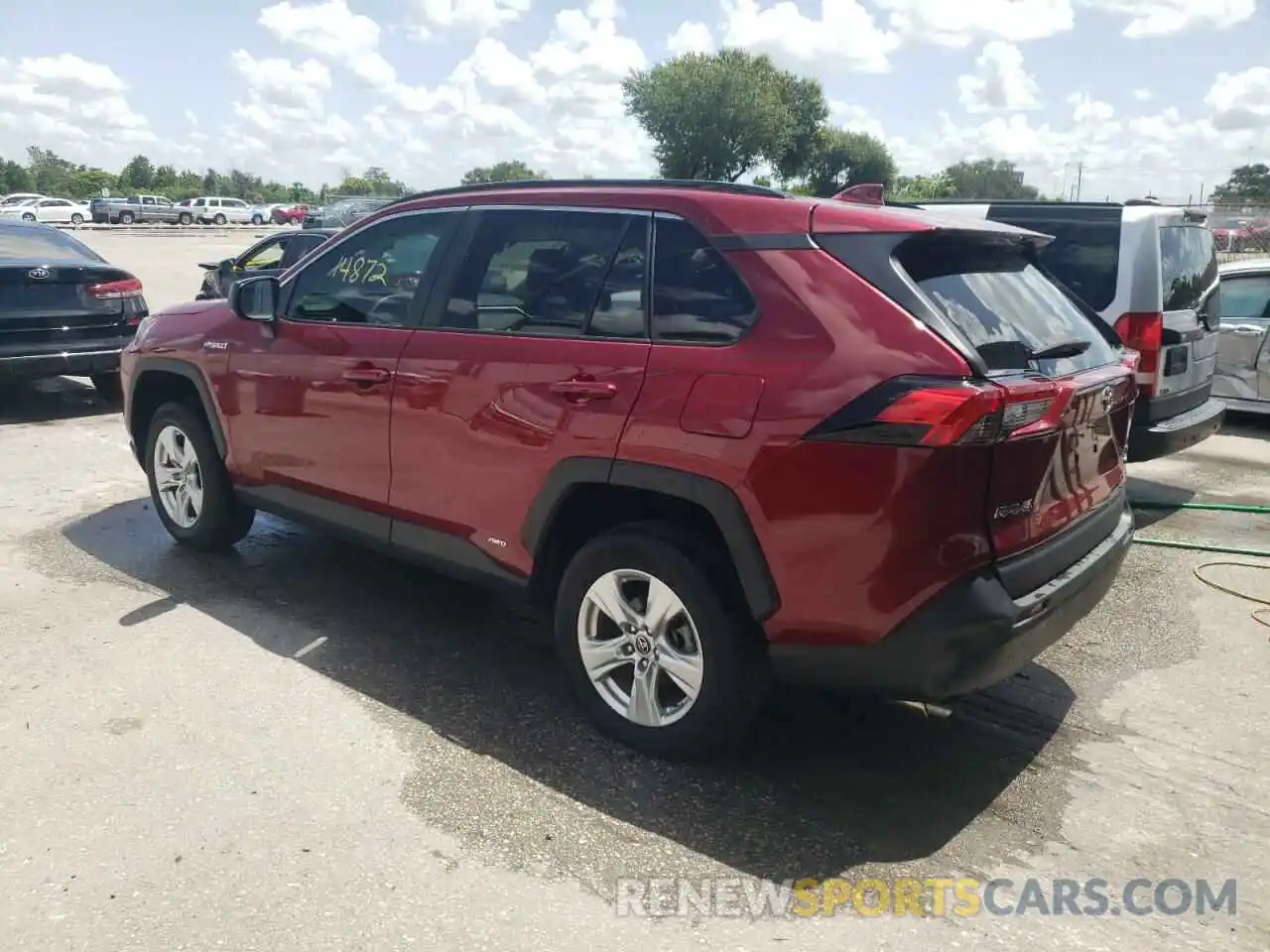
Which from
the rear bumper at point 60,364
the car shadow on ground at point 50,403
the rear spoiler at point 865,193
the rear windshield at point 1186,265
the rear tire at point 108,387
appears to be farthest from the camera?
the rear tire at point 108,387

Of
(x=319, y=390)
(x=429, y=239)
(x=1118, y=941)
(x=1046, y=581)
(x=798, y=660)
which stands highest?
(x=429, y=239)

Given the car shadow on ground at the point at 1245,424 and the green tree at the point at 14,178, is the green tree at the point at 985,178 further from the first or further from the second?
the green tree at the point at 14,178

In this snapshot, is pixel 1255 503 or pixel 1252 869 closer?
pixel 1252 869

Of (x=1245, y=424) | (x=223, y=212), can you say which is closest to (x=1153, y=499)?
(x=1245, y=424)

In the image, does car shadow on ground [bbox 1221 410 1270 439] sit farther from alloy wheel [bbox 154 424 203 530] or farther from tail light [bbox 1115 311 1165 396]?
alloy wheel [bbox 154 424 203 530]

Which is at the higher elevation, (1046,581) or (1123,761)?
(1046,581)

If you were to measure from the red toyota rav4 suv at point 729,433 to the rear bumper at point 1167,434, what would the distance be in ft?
8.01

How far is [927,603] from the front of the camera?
9.45ft

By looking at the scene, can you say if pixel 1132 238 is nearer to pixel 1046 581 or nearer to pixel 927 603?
→ pixel 1046 581

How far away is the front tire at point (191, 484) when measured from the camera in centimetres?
526

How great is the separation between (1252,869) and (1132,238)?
4.25 m

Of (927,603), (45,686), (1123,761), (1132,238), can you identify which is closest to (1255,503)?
(1132,238)

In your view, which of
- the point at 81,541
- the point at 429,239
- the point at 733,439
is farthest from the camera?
the point at 81,541

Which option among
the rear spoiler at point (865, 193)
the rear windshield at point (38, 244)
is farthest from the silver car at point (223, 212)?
the rear spoiler at point (865, 193)
